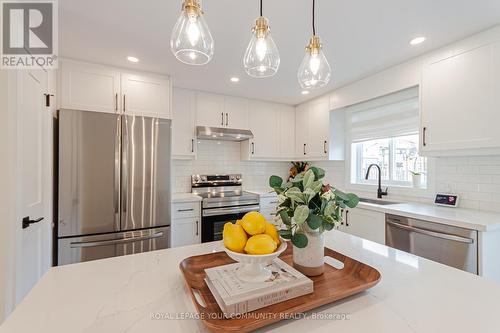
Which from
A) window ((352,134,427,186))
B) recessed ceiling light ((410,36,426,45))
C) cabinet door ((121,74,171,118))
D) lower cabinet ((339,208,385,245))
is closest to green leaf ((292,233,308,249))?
lower cabinet ((339,208,385,245))

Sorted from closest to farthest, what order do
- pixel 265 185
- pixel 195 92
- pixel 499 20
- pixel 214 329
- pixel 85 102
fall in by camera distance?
1. pixel 214 329
2. pixel 499 20
3. pixel 85 102
4. pixel 195 92
5. pixel 265 185

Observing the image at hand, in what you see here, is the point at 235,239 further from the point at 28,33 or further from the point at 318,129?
the point at 318,129

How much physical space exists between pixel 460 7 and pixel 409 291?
5.82 feet

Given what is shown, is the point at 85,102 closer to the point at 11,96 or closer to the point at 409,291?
the point at 11,96

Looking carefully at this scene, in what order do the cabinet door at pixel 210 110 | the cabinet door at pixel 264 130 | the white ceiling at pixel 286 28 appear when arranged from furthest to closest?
the cabinet door at pixel 264 130 → the cabinet door at pixel 210 110 → the white ceiling at pixel 286 28

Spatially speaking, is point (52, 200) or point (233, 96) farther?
point (233, 96)

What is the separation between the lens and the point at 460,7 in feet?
4.71

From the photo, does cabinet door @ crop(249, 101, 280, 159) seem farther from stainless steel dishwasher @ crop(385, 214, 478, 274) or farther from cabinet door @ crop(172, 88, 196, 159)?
stainless steel dishwasher @ crop(385, 214, 478, 274)

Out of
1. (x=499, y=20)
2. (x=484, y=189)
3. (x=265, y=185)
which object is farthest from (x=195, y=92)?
(x=484, y=189)

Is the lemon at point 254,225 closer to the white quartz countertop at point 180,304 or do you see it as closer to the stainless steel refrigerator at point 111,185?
the white quartz countertop at point 180,304

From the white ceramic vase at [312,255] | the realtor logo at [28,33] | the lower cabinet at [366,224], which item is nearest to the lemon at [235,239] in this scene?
the white ceramic vase at [312,255]

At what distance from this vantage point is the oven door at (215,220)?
2.69 meters

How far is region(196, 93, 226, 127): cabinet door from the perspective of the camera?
3010 millimetres

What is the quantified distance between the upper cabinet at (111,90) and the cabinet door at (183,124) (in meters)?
0.33
